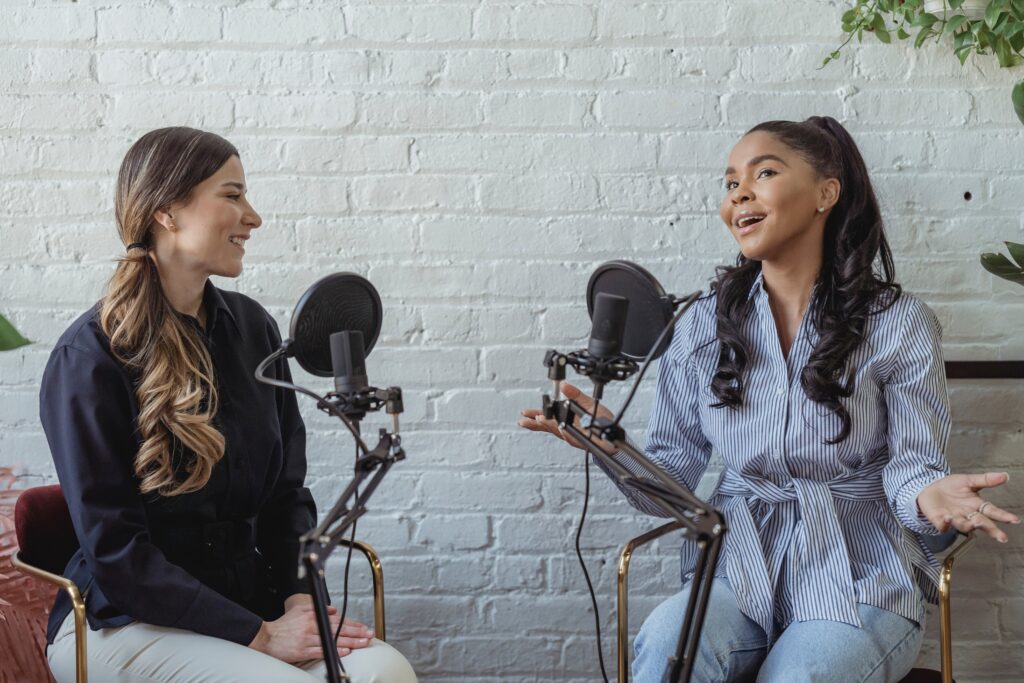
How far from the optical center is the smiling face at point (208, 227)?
1690 mm

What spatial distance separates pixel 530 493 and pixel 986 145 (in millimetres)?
1116

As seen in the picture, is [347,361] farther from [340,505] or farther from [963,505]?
[963,505]

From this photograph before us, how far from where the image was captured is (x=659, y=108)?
206cm

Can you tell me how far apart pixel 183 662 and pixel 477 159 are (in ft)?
3.46

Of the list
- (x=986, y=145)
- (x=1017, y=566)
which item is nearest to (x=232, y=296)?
(x=986, y=145)

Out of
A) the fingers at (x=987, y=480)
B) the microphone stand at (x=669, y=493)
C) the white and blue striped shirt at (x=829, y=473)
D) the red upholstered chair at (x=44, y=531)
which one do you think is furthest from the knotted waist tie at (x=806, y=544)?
the red upholstered chair at (x=44, y=531)

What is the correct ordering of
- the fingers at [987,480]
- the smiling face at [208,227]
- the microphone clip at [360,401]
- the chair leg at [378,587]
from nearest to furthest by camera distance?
the microphone clip at [360,401] → the fingers at [987,480] → the smiling face at [208,227] → the chair leg at [378,587]

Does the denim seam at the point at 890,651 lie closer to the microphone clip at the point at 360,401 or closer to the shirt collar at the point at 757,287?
the shirt collar at the point at 757,287

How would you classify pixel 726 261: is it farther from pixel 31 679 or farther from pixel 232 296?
pixel 31 679

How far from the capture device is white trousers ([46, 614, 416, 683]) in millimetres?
1524

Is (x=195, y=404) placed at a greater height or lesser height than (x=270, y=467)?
greater

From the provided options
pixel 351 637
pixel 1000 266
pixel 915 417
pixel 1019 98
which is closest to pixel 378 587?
pixel 351 637

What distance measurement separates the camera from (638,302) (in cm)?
124

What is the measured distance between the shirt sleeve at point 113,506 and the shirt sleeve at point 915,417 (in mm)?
1013
